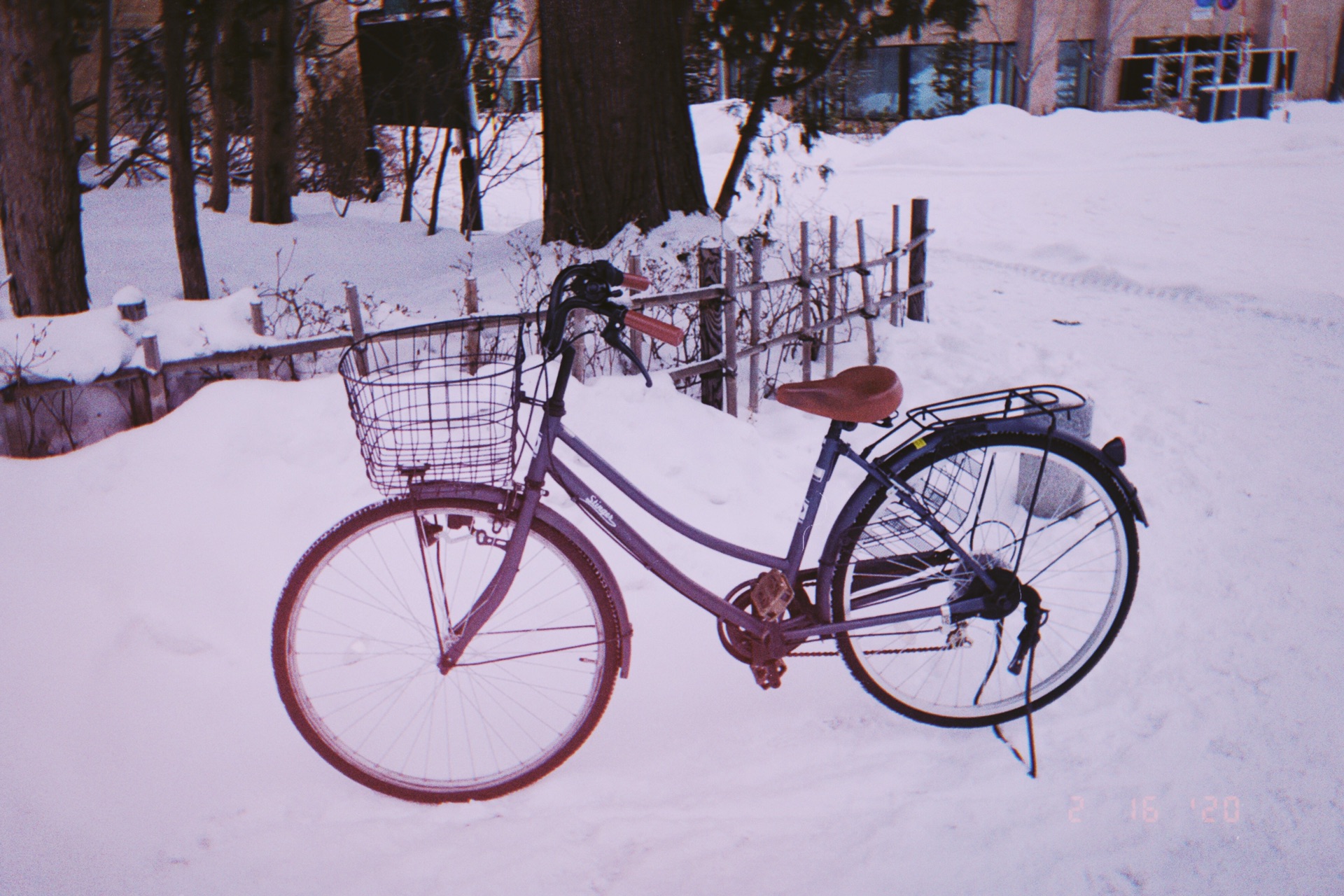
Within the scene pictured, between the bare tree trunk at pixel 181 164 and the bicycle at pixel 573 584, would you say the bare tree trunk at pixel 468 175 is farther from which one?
the bicycle at pixel 573 584

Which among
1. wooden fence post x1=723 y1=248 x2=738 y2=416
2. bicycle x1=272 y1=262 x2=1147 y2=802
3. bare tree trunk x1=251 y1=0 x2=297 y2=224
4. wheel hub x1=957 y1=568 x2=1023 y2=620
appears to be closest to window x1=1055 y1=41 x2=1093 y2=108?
bare tree trunk x1=251 y1=0 x2=297 y2=224

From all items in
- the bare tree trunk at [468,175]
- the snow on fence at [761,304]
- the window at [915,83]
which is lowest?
the snow on fence at [761,304]

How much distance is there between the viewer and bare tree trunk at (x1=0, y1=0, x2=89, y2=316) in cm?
461

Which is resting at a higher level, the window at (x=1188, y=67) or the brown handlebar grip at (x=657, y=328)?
the window at (x=1188, y=67)

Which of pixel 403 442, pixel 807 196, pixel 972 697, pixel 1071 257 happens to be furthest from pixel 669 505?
pixel 807 196

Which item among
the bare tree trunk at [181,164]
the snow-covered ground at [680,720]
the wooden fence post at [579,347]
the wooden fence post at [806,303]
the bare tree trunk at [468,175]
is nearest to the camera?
the snow-covered ground at [680,720]

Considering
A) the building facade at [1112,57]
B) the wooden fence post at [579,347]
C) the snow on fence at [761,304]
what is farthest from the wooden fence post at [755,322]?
the building facade at [1112,57]

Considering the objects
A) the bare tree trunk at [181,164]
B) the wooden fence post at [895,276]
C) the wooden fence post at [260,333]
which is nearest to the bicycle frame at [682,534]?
the wooden fence post at [260,333]

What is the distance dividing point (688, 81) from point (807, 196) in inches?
212

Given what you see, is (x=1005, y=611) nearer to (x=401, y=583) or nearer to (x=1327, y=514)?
(x=401, y=583)

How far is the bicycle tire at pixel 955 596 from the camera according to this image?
7.74 ft

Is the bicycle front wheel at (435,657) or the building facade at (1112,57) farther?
the building facade at (1112,57)

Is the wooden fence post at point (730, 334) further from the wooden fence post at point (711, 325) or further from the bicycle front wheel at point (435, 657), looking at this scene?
the bicycle front wheel at point (435, 657)

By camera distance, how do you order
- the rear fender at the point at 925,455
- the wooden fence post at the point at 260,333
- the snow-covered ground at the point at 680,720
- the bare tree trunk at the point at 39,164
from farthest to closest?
the bare tree trunk at the point at 39,164
the wooden fence post at the point at 260,333
the rear fender at the point at 925,455
the snow-covered ground at the point at 680,720
